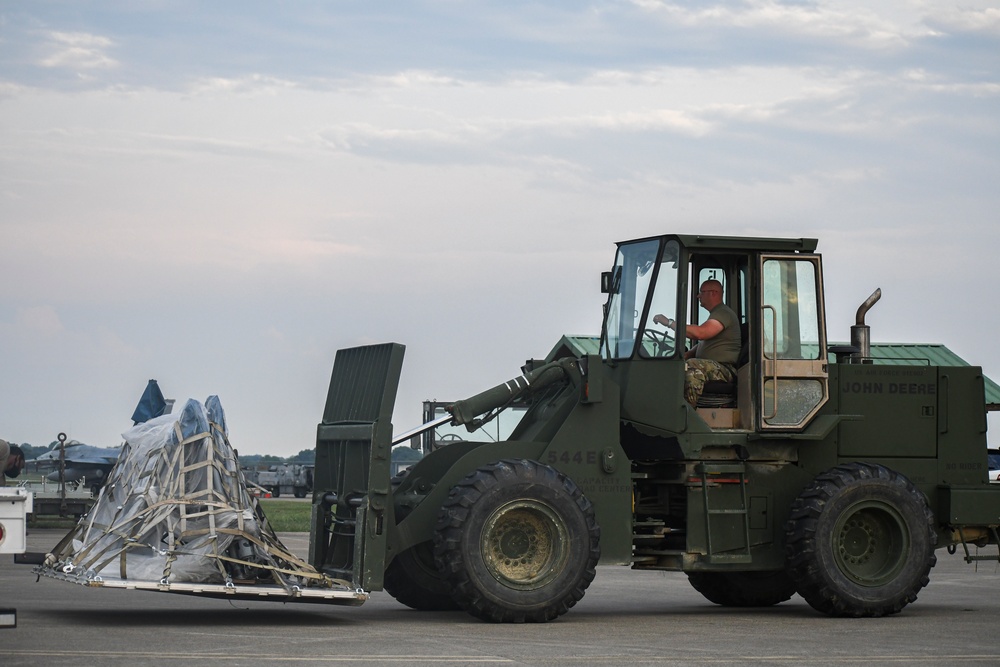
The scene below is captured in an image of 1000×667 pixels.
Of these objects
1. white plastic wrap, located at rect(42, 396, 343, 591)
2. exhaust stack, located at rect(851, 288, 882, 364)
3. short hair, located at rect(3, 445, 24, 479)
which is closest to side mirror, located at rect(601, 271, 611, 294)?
exhaust stack, located at rect(851, 288, 882, 364)

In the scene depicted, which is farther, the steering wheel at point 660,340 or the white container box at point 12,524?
the steering wheel at point 660,340

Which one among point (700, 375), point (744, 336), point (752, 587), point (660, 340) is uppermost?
point (744, 336)

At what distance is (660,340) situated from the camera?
1417 centimetres

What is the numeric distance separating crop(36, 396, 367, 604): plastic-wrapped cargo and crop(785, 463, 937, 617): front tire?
4.31 metres

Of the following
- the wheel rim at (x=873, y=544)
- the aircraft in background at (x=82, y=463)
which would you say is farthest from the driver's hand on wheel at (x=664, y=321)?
the aircraft in background at (x=82, y=463)

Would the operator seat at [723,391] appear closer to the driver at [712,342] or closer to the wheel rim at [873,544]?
the driver at [712,342]

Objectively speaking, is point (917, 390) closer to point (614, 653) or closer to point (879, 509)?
point (879, 509)

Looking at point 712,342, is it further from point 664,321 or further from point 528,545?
point 528,545

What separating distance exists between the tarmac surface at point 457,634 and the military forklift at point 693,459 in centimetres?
53

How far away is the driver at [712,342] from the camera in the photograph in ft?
46.6

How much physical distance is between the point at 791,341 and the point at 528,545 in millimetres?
3330

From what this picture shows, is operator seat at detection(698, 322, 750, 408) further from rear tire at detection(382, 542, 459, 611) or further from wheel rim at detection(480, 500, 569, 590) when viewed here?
rear tire at detection(382, 542, 459, 611)

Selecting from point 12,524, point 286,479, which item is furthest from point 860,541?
point 286,479

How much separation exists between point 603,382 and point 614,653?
364 centimetres
